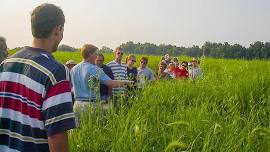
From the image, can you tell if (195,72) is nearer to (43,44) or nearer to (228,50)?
(43,44)

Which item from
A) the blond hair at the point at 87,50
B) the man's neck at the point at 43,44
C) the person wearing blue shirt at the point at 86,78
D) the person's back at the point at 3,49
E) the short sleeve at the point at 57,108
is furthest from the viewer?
the blond hair at the point at 87,50

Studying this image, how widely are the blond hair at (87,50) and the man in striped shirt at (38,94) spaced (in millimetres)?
3506

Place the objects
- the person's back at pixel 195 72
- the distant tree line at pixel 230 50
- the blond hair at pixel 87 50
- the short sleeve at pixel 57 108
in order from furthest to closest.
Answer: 1. the distant tree line at pixel 230 50
2. the person's back at pixel 195 72
3. the blond hair at pixel 87 50
4. the short sleeve at pixel 57 108

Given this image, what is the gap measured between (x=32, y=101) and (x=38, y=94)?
2.6 inches

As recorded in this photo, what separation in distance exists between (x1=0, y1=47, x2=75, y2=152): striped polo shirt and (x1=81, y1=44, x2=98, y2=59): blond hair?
137 inches

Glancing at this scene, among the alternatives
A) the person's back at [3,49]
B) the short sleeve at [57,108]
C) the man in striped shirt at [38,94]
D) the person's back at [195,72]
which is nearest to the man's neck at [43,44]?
the man in striped shirt at [38,94]

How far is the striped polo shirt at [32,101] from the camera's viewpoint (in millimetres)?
2795

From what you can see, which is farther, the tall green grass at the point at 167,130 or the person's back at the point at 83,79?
the person's back at the point at 83,79

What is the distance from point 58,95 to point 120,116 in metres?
1.90

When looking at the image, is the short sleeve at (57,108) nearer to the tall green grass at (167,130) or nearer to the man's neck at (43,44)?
the man's neck at (43,44)

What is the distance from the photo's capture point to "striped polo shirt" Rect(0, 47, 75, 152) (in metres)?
2.79

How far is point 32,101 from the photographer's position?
2844 millimetres

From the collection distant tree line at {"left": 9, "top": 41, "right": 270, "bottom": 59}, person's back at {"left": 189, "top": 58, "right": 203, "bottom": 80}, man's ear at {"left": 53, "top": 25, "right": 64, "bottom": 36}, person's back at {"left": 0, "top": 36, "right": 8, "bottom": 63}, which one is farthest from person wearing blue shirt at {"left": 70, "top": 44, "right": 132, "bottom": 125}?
distant tree line at {"left": 9, "top": 41, "right": 270, "bottom": 59}

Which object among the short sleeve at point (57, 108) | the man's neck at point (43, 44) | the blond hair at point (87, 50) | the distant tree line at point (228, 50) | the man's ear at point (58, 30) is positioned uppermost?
the man's ear at point (58, 30)
